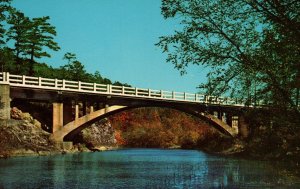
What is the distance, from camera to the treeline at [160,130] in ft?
247

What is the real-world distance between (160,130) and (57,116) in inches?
1483

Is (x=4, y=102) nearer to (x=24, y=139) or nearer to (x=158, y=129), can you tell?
(x=24, y=139)

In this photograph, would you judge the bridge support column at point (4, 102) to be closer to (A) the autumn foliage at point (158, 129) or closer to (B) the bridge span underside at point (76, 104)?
(B) the bridge span underside at point (76, 104)

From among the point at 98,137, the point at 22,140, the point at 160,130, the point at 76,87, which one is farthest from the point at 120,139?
the point at 22,140

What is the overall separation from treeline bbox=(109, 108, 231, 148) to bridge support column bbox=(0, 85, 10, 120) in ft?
105

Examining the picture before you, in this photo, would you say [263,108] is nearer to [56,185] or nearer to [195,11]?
[195,11]

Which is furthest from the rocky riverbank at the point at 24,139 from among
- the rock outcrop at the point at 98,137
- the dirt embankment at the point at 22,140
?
the rock outcrop at the point at 98,137

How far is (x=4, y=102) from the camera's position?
4347cm

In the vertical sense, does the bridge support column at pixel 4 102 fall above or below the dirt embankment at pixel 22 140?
above

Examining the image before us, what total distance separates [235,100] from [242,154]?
3929 cm

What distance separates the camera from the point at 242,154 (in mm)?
51625

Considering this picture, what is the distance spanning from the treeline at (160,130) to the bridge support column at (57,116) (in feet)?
83.3

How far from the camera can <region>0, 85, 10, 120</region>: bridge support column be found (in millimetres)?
43094

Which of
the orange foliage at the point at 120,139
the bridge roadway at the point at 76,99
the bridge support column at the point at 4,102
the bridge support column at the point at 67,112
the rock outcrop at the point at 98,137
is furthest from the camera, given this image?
the orange foliage at the point at 120,139
